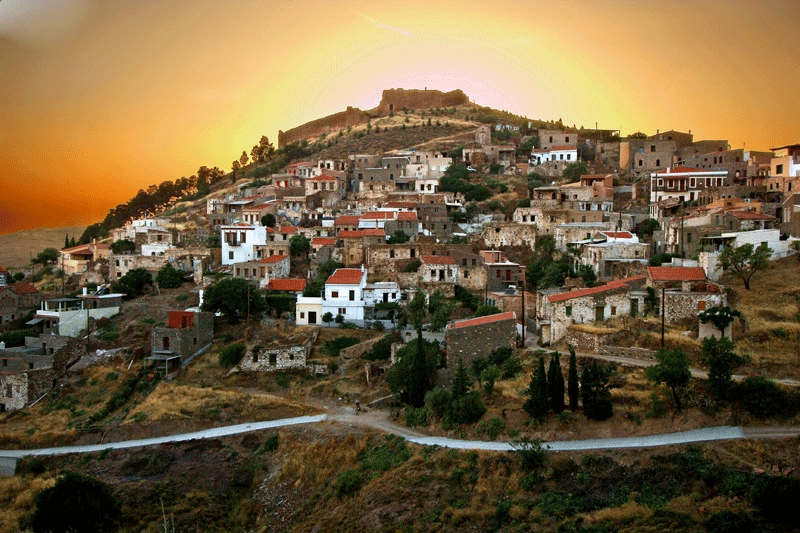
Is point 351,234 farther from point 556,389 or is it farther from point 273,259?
point 556,389

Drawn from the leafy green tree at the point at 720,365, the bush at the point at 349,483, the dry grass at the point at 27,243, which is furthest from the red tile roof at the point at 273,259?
the dry grass at the point at 27,243

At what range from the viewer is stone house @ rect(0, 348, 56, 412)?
80.3 feet

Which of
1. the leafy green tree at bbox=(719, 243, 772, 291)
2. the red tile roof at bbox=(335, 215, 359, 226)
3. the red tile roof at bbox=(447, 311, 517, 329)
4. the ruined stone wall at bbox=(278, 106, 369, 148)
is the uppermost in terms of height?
the ruined stone wall at bbox=(278, 106, 369, 148)

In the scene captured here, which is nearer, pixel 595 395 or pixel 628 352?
pixel 595 395

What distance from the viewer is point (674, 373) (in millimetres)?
16281

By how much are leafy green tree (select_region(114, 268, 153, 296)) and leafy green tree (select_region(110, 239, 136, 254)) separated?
446 centimetres

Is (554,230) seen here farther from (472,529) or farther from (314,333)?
(472,529)

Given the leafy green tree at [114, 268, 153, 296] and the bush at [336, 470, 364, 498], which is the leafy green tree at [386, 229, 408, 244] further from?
the bush at [336, 470, 364, 498]

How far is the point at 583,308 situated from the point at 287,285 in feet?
40.3

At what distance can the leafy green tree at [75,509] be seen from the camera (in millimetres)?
16641

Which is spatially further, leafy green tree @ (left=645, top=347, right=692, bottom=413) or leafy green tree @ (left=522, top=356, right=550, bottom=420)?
leafy green tree @ (left=522, top=356, right=550, bottom=420)

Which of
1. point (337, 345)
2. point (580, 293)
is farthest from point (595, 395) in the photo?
point (337, 345)

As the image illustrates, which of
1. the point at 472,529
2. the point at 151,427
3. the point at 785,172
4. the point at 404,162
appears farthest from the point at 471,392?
the point at 404,162

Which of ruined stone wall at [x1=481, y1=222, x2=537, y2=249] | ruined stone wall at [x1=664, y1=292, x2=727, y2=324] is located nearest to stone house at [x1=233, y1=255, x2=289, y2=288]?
ruined stone wall at [x1=481, y1=222, x2=537, y2=249]
